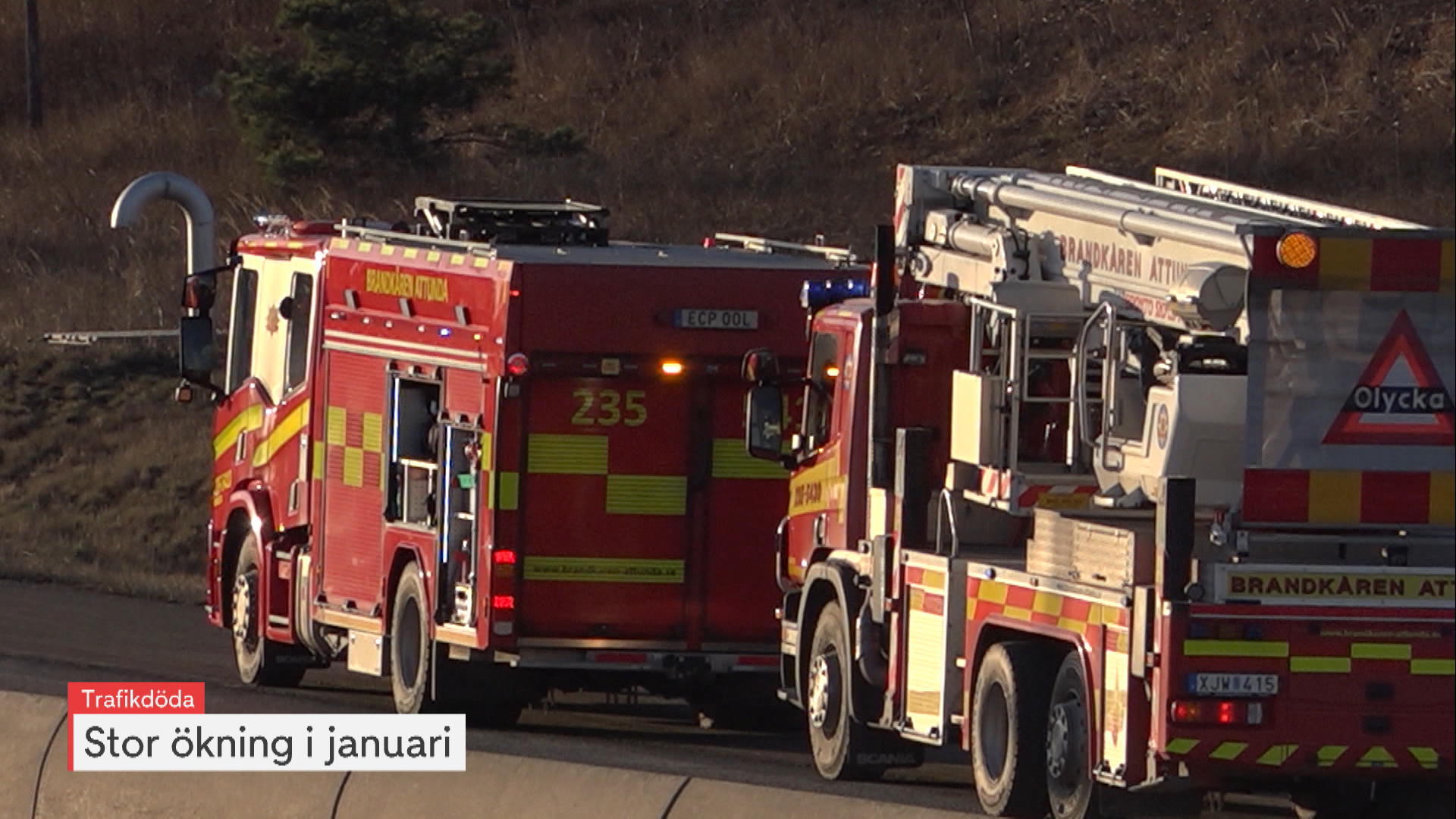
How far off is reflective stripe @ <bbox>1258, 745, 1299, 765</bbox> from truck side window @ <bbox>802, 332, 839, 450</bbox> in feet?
15.0

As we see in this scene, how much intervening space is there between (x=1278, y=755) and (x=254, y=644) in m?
10.3

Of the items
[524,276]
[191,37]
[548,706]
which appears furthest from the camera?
[191,37]

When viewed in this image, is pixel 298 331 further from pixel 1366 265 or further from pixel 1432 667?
pixel 1432 667

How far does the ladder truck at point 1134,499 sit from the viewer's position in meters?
13.1

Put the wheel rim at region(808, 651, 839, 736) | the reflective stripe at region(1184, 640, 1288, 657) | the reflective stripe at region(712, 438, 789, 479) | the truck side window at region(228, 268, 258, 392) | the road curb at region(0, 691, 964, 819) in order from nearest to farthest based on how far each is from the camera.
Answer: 1. the road curb at region(0, 691, 964, 819)
2. the reflective stripe at region(1184, 640, 1288, 657)
3. the wheel rim at region(808, 651, 839, 736)
4. the reflective stripe at region(712, 438, 789, 479)
5. the truck side window at region(228, 268, 258, 392)

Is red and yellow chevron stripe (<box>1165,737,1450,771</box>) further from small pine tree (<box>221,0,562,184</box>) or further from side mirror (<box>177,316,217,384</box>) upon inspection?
small pine tree (<box>221,0,562,184</box>)

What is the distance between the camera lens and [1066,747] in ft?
46.6

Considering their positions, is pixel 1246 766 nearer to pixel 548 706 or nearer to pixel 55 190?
pixel 548 706

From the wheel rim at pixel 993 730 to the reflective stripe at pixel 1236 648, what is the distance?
1.97 metres

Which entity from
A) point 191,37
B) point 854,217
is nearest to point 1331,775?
point 854,217

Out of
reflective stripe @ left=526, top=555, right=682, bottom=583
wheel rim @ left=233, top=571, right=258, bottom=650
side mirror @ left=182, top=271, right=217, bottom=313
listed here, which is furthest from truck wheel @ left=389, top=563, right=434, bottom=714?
side mirror @ left=182, top=271, right=217, bottom=313

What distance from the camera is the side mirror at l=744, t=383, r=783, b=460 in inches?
686

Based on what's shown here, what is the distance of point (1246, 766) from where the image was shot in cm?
1314

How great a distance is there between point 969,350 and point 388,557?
190 inches
